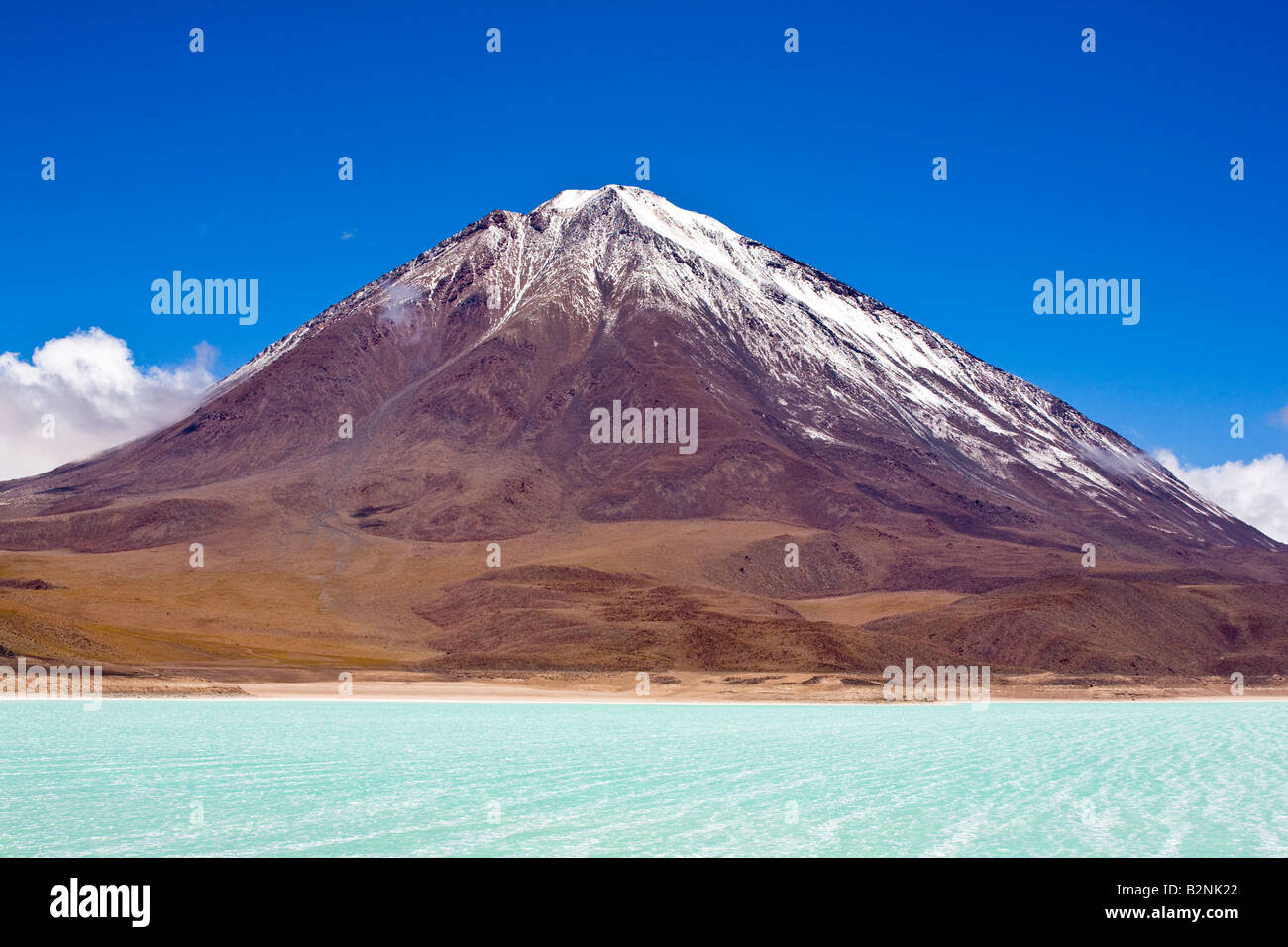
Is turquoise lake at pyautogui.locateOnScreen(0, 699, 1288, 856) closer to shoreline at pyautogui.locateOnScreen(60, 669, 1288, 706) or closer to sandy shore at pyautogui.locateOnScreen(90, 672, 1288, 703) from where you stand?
shoreline at pyautogui.locateOnScreen(60, 669, 1288, 706)

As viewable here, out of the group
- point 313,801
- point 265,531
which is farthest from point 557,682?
point 265,531

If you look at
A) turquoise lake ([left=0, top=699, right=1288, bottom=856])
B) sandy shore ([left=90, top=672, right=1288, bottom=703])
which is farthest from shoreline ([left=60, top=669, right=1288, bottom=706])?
turquoise lake ([left=0, top=699, right=1288, bottom=856])

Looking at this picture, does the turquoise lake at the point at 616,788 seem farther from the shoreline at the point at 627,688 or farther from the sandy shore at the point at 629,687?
the sandy shore at the point at 629,687

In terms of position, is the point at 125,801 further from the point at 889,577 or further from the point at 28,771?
the point at 889,577

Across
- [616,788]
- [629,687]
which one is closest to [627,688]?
[629,687]

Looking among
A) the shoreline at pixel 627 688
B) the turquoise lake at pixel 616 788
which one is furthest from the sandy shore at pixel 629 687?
the turquoise lake at pixel 616 788
